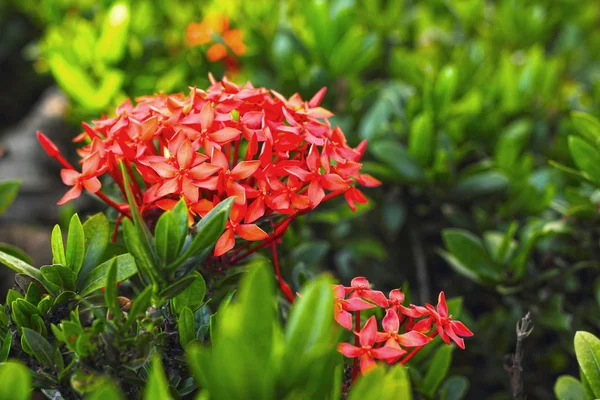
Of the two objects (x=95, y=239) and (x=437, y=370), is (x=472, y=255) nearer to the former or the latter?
(x=437, y=370)

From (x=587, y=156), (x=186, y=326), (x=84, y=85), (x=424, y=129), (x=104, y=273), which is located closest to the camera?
(x=186, y=326)

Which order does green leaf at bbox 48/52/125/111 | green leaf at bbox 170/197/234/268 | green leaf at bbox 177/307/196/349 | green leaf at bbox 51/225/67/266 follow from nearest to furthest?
green leaf at bbox 170/197/234/268 → green leaf at bbox 177/307/196/349 → green leaf at bbox 51/225/67/266 → green leaf at bbox 48/52/125/111

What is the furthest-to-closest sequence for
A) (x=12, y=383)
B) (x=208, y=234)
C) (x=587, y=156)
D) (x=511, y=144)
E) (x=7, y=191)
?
(x=511, y=144) → (x=7, y=191) → (x=587, y=156) → (x=208, y=234) → (x=12, y=383)

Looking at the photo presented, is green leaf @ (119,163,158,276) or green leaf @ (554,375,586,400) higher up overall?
green leaf @ (119,163,158,276)

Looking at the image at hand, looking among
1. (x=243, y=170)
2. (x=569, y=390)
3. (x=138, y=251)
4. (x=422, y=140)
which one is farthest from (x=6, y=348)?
(x=422, y=140)

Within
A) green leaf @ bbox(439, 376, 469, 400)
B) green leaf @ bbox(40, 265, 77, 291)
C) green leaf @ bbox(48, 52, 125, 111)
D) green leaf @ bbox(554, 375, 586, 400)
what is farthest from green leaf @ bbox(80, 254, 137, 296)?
green leaf @ bbox(48, 52, 125, 111)

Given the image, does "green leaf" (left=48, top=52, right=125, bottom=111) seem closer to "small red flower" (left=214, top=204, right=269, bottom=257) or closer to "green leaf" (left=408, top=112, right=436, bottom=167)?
"green leaf" (left=408, top=112, right=436, bottom=167)
